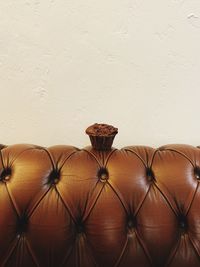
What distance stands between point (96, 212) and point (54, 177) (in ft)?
0.46

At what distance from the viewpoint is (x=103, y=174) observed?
0.60 metres

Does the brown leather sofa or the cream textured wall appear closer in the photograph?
the brown leather sofa

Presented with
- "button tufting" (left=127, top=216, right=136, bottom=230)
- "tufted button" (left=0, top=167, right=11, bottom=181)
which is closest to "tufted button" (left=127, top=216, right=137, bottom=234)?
"button tufting" (left=127, top=216, right=136, bottom=230)

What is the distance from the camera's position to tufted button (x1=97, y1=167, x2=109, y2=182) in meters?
0.59

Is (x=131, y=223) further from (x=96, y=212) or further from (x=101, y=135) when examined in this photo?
(x=101, y=135)

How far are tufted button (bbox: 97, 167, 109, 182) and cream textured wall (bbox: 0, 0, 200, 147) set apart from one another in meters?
0.21

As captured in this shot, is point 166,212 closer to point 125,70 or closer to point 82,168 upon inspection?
point 82,168

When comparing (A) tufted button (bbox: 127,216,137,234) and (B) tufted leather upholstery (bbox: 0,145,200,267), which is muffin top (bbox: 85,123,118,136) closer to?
(B) tufted leather upholstery (bbox: 0,145,200,267)

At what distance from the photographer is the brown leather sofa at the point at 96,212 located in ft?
1.78

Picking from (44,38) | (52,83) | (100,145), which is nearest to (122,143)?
(100,145)

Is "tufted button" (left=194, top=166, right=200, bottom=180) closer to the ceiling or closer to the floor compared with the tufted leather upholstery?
closer to the ceiling

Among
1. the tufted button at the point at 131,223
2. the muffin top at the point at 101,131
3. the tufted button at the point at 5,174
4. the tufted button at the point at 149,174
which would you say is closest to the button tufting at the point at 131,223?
the tufted button at the point at 131,223

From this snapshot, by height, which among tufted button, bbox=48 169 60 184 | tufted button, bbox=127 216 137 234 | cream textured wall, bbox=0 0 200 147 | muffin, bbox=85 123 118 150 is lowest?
tufted button, bbox=127 216 137 234

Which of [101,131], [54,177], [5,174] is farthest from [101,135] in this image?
[5,174]
